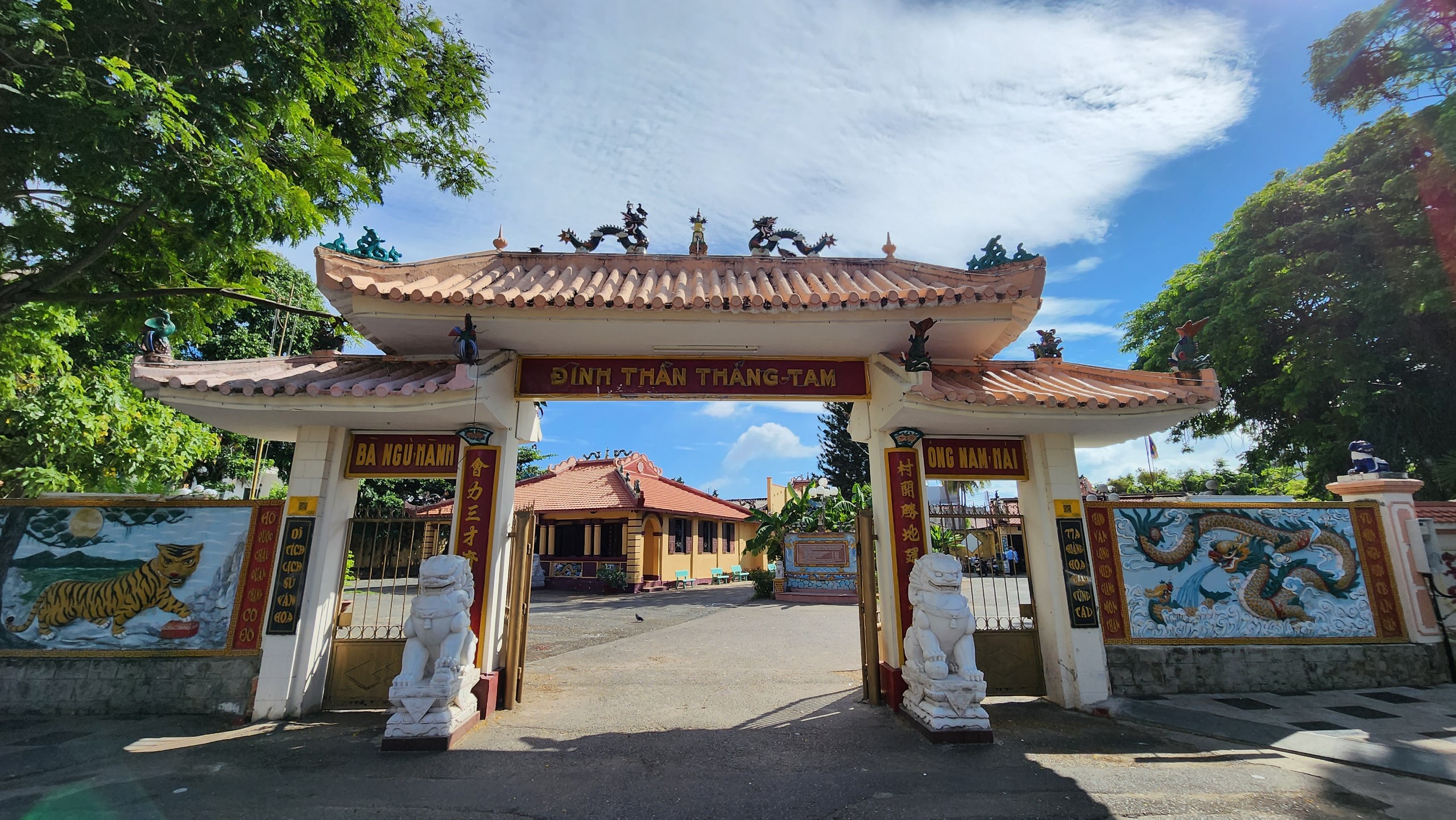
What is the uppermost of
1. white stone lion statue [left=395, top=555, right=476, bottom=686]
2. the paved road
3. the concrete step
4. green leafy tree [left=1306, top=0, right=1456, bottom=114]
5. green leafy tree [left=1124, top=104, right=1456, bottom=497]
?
green leafy tree [left=1306, top=0, right=1456, bottom=114]

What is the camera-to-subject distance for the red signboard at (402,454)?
6.25m

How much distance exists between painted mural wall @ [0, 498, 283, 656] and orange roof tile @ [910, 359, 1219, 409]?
680 centimetres

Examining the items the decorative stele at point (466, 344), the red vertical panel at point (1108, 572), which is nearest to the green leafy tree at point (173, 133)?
the decorative stele at point (466, 344)

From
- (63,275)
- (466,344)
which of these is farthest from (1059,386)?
(63,275)

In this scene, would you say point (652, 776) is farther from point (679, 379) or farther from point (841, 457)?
point (841, 457)

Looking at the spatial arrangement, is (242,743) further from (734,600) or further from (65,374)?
(734,600)

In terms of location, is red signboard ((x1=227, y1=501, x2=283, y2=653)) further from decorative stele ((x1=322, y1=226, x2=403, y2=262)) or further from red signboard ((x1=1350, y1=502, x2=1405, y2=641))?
red signboard ((x1=1350, y1=502, x2=1405, y2=641))

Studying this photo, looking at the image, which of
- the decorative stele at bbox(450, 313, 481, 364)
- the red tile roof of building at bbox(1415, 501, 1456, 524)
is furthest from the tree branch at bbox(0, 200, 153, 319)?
the red tile roof of building at bbox(1415, 501, 1456, 524)

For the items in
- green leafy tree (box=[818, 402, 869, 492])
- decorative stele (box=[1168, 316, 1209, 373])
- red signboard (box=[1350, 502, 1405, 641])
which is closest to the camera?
decorative stele (box=[1168, 316, 1209, 373])

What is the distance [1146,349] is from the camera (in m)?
19.6

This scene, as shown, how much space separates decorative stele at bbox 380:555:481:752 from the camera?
4.82 m

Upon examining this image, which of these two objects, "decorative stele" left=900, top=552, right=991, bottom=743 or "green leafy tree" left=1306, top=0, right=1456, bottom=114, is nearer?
"decorative stele" left=900, top=552, right=991, bottom=743

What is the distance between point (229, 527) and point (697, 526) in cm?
1959

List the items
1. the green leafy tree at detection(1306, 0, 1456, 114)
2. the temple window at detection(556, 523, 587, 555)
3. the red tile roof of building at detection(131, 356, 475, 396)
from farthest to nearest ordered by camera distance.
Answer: the temple window at detection(556, 523, 587, 555) < the green leafy tree at detection(1306, 0, 1456, 114) < the red tile roof of building at detection(131, 356, 475, 396)
